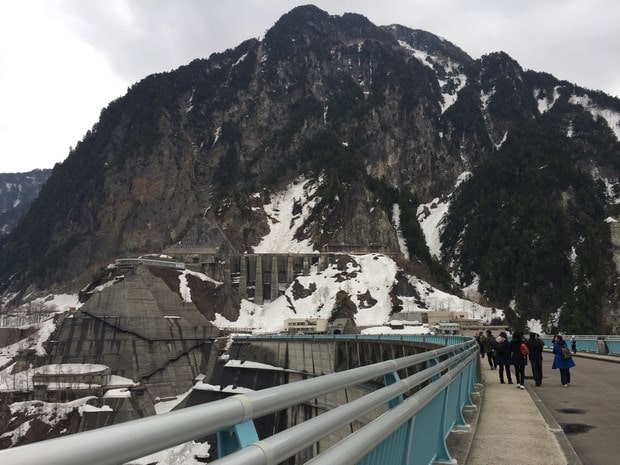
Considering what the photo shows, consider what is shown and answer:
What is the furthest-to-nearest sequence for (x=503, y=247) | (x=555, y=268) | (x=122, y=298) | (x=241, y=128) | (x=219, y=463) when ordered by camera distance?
(x=241, y=128), (x=503, y=247), (x=555, y=268), (x=122, y=298), (x=219, y=463)

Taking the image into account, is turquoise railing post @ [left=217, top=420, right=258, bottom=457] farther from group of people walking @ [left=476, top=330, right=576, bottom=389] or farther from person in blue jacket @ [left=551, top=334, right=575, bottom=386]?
person in blue jacket @ [left=551, top=334, right=575, bottom=386]

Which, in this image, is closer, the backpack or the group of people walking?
the backpack

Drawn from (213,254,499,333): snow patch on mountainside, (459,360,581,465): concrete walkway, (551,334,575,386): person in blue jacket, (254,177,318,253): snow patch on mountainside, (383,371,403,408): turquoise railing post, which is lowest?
(459,360,581,465): concrete walkway

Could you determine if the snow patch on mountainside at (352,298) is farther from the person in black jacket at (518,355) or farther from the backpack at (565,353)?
the backpack at (565,353)

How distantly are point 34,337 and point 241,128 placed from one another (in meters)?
Result: 130

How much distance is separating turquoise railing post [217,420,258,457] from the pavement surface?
5103mm

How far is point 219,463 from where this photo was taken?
2113mm

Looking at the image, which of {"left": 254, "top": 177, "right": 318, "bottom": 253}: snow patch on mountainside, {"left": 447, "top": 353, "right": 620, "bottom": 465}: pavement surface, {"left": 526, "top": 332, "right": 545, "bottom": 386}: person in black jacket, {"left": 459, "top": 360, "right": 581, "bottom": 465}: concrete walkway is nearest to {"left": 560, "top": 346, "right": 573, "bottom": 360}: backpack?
{"left": 526, "top": 332, "right": 545, "bottom": 386}: person in black jacket

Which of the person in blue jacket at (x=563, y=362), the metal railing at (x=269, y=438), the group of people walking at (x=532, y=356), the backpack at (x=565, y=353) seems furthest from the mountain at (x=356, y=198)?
the metal railing at (x=269, y=438)

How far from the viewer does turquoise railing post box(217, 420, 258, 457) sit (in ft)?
8.38

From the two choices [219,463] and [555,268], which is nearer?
[219,463]

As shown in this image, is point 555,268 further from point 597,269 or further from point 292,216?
point 292,216

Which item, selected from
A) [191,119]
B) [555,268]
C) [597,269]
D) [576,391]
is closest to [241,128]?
[191,119]

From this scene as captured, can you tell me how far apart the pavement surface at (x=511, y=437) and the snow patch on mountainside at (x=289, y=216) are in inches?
4807
